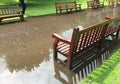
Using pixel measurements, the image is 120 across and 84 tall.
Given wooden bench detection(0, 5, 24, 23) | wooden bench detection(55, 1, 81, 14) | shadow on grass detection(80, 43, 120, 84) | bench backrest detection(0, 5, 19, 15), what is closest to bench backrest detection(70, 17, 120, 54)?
shadow on grass detection(80, 43, 120, 84)

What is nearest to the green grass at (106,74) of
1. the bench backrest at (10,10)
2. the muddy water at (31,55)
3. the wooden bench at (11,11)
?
the muddy water at (31,55)

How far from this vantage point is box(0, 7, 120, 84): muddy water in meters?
6.28

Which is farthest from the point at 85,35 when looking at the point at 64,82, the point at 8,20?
the point at 8,20

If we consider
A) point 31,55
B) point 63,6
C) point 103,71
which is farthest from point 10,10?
point 103,71

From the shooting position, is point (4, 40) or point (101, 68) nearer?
point (101, 68)

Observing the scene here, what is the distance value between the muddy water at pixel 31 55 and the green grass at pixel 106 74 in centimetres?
50

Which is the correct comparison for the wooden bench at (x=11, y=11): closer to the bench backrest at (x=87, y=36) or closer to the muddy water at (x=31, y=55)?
the muddy water at (x=31, y=55)

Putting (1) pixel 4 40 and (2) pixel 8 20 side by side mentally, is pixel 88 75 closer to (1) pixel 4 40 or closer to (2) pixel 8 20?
(1) pixel 4 40

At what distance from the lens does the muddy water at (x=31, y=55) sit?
6282 mm

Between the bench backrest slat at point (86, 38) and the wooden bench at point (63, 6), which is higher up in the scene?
the wooden bench at point (63, 6)

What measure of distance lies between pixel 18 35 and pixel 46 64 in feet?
14.0

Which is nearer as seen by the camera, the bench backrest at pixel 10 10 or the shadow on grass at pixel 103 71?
the shadow on grass at pixel 103 71

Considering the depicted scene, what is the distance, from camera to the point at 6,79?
6.26 m

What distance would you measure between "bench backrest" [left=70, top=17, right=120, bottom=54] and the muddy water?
87cm
